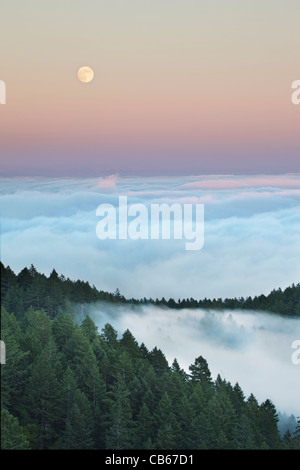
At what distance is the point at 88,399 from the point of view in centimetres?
4406

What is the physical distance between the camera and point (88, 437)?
128 ft

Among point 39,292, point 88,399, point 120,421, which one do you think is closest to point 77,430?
point 120,421

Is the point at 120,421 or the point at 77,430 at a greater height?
the point at 120,421

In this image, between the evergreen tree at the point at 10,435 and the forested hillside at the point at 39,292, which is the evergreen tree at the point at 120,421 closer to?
the evergreen tree at the point at 10,435

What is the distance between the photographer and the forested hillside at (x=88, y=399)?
38.5m

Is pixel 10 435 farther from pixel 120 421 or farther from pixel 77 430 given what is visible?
Result: pixel 120 421

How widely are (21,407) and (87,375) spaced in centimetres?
741

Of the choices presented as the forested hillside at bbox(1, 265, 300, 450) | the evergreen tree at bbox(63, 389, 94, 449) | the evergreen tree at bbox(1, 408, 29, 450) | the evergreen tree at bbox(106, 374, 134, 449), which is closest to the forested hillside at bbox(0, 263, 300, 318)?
the forested hillside at bbox(1, 265, 300, 450)

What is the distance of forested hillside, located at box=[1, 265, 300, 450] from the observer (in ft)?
126

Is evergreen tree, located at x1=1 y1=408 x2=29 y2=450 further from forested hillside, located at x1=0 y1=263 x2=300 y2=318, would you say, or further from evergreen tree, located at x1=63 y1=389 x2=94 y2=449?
forested hillside, located at x1=0 y1=263 x2=300 y2=318

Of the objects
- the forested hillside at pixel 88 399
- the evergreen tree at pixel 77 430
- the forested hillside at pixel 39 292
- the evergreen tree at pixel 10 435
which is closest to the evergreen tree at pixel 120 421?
the forested hillside at pixel 88 399

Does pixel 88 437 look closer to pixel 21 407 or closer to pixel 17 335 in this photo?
pixel 21 407

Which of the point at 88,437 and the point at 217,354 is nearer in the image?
the point at 88,437
